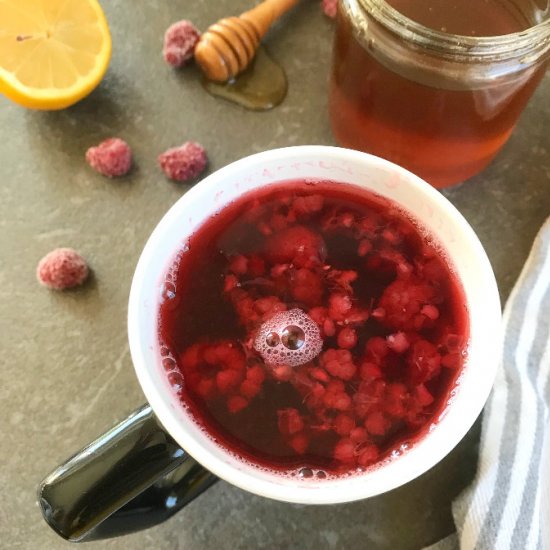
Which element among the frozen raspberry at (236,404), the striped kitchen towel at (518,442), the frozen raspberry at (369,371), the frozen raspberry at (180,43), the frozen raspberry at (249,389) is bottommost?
the striped kitchen towel at (518,442)

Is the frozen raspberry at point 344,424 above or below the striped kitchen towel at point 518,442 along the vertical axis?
above

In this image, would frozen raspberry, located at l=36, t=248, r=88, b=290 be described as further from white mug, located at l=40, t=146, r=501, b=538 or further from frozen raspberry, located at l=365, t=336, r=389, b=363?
frozen raspberry, located at l=365, t=336, r=389, b=363

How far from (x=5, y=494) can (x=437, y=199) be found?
0.50m

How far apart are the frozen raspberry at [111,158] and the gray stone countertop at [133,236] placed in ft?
0.05

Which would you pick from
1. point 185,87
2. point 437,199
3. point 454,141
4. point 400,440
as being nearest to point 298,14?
point 185,87

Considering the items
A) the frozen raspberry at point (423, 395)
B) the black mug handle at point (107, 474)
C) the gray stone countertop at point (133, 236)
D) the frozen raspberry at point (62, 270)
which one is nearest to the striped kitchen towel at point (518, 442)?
the gray stone countertop at point (133, 236)

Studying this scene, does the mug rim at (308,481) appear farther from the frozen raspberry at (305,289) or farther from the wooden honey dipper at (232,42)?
the wooden honey dipper at (232,42)

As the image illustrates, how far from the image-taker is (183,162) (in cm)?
77

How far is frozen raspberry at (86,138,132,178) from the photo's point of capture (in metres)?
0.78

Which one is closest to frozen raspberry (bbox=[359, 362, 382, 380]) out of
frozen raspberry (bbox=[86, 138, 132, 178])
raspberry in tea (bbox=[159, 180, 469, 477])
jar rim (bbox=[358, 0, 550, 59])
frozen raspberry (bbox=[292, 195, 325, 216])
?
raspberry in tea (bbox=[159, 180, 469, 477])

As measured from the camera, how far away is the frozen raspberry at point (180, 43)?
823 mm

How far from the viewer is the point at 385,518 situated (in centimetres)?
68

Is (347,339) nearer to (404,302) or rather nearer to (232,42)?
(404,302)

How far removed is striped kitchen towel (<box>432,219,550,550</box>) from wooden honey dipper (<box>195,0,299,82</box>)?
383mm
